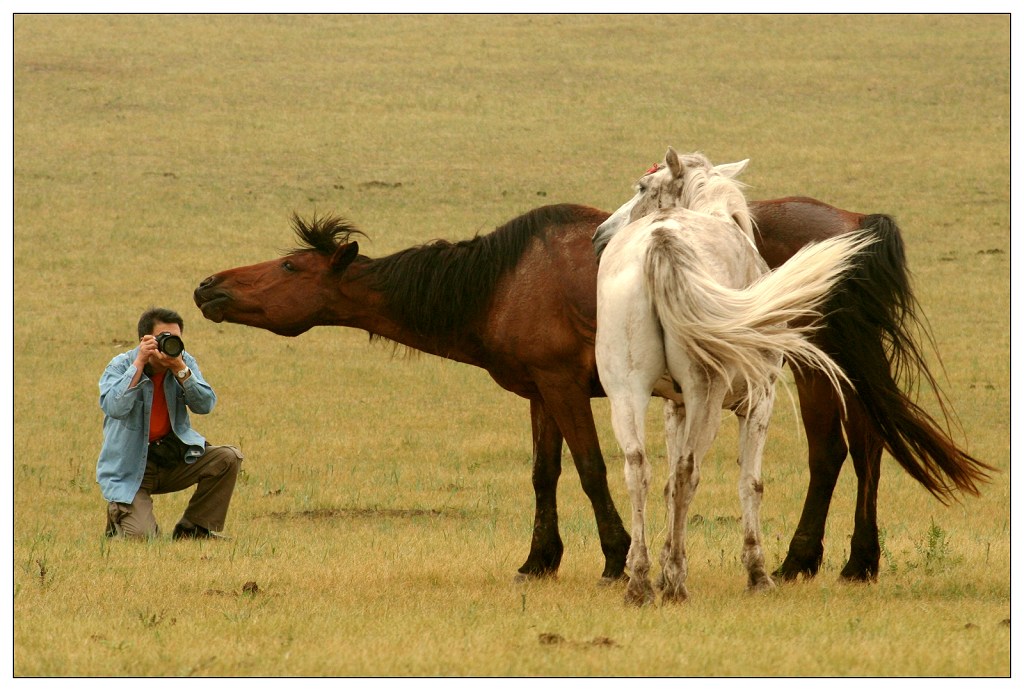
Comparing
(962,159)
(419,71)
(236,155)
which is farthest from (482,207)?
(419,71)

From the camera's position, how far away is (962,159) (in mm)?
33344

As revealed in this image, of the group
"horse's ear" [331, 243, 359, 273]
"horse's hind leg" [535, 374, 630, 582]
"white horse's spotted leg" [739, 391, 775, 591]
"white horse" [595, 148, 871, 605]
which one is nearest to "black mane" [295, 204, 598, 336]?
"horse's ear" [331, 243, 359, 273]

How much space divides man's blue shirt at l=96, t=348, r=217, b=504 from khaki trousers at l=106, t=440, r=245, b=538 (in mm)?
134

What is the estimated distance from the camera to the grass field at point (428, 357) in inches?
238

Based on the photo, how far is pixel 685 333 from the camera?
6367 millimetres

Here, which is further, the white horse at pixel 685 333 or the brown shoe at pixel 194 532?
the brown shoe at pixel 194 532

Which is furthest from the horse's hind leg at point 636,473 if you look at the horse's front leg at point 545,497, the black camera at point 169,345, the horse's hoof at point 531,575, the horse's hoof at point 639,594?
the black camera at point 169,345

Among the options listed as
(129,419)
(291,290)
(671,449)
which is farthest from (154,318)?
(671,449)

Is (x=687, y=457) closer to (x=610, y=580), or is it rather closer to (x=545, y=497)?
(x=610, y=580)

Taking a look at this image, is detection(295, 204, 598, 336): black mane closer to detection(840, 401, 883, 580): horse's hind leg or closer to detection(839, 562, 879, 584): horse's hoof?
detection(840, 401, 883, 580): horse's hind leg

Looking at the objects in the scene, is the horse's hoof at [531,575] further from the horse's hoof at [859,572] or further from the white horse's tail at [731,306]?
the white horse's tail at [731,306]

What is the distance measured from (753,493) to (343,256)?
114 inches

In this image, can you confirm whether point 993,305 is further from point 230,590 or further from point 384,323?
point 230,590

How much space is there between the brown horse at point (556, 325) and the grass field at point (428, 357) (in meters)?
0.45
